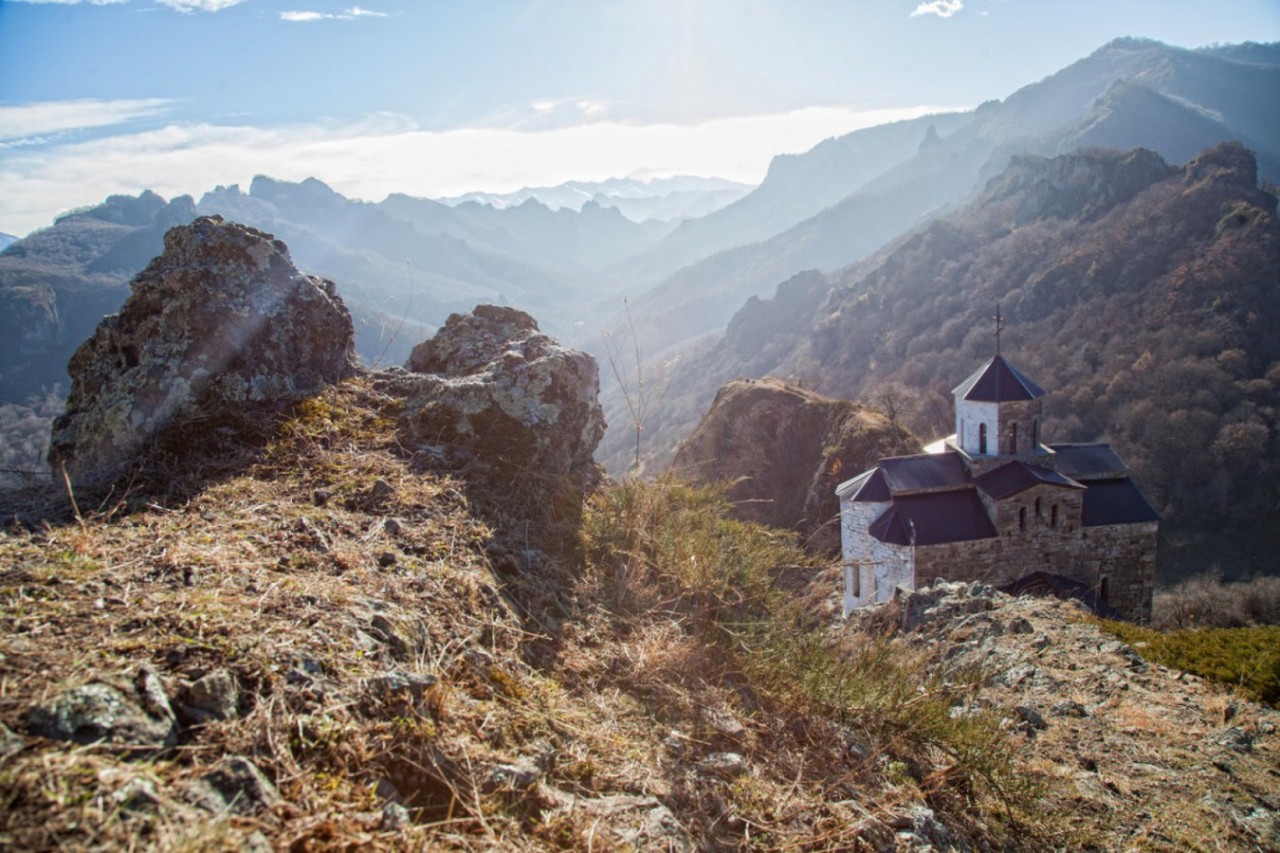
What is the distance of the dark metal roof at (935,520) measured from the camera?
17406 millimetres

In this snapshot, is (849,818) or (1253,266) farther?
(1253,266)

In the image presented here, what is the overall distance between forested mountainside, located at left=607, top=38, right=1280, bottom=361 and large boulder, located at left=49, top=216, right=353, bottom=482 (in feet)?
277

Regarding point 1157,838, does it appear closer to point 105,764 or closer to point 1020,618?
point 105,764

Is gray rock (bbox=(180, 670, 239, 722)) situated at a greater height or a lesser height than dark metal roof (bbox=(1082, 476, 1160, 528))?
greater

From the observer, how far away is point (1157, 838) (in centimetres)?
388

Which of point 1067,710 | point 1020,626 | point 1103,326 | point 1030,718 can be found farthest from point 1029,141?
point 1030,718

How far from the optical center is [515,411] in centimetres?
562

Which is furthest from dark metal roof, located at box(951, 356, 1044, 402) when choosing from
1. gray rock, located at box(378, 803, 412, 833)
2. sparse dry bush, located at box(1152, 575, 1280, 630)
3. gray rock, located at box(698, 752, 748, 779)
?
gray rock, located at box(378, 803, 412, 833)

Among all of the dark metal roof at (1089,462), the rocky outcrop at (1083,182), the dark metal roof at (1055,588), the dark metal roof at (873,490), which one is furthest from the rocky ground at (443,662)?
the rocky outcrop at (1083,182)

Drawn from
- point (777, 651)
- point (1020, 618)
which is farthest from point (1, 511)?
point (1020, 618)

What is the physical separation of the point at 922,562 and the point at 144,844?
17.7 meters

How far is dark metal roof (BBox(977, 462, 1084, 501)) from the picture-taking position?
17.3 meters

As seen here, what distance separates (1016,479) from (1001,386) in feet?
8.17

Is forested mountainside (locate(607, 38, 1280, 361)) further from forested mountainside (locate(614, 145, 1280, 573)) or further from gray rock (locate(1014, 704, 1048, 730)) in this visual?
gray rock (locate(1014, 704, 1048, 730))
